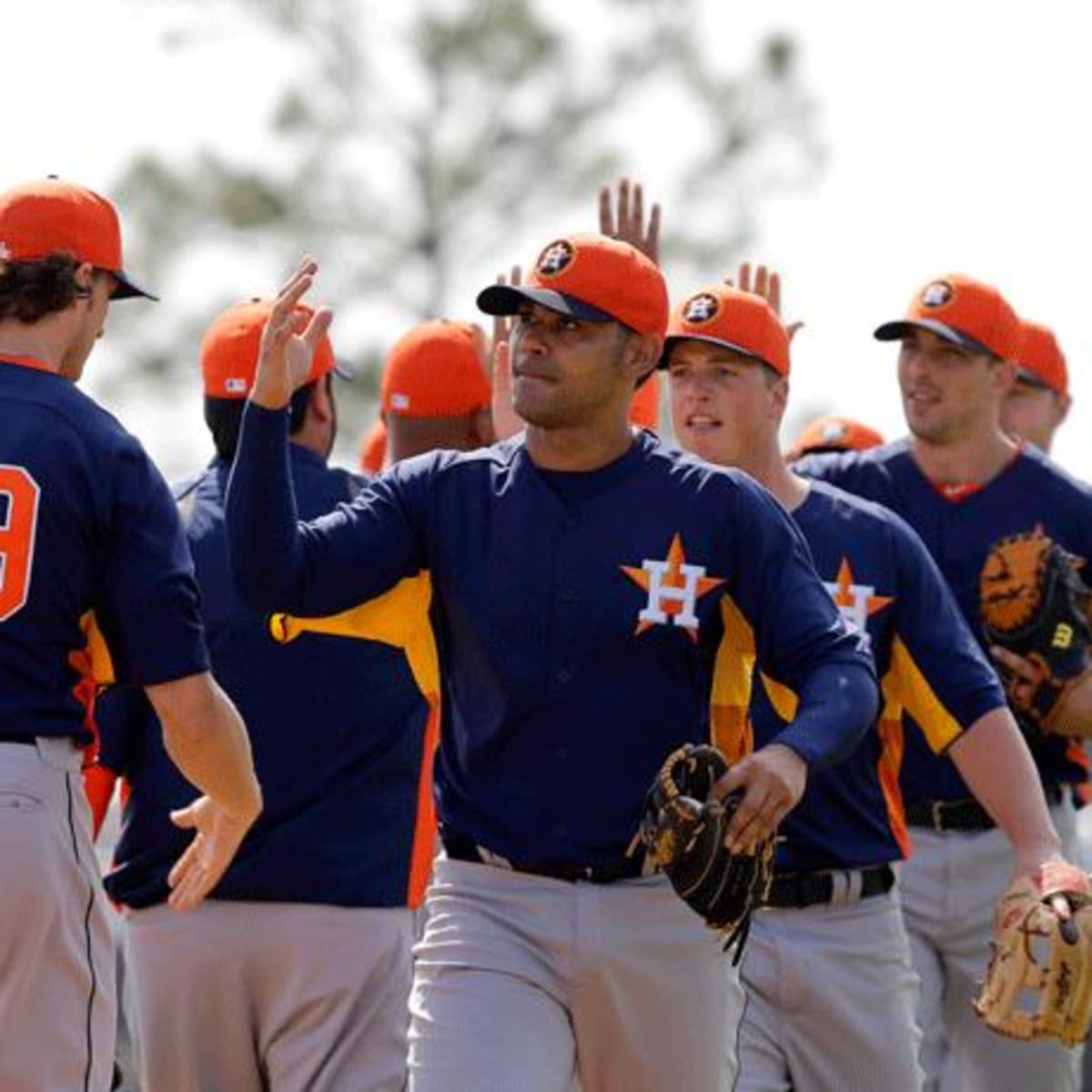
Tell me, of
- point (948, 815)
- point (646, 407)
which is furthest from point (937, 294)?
point (948, 815)

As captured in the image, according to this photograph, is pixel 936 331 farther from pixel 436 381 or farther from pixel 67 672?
pixel 67 672

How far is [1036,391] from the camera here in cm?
1264

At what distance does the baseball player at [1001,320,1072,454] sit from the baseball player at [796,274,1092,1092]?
1.82 metres

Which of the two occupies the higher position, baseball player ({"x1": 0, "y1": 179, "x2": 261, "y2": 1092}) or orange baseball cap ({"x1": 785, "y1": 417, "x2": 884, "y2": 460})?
orange baseball cap ({"x1": 785, "y1": 417, "x2": 884, "y2": 460})

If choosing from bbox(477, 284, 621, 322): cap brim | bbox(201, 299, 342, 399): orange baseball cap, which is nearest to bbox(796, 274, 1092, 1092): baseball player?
bbox(201, 299, 342, 399): orange baseball cap

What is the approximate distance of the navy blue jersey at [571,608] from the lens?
23.7 ft

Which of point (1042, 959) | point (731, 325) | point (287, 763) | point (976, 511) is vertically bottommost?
point (1042, 959)

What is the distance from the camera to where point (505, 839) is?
23.8 ft

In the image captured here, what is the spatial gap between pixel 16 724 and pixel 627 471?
5.35 feet

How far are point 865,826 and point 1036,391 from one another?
15.0 ft

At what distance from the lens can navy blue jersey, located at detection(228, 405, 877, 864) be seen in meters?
7.24

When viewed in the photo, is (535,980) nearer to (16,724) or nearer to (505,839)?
(505,839)

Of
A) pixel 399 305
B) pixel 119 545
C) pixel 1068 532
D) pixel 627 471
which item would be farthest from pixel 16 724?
pixel 399 305

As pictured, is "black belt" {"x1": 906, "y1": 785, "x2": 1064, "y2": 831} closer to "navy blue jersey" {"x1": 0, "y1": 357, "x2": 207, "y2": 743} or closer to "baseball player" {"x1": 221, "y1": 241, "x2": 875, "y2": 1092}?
"baseball player" {"x1": 221, "y1": 241, "x2": 875, "y2": 1092}
